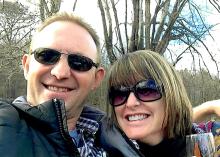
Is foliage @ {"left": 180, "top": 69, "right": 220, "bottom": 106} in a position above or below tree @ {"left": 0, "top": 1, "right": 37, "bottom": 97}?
below

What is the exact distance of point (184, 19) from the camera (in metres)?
8.45

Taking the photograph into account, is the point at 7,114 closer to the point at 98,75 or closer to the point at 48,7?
the point at 98,75

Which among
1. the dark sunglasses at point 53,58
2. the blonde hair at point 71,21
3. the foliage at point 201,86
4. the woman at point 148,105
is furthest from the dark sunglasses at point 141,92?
the foliage at point 201,86

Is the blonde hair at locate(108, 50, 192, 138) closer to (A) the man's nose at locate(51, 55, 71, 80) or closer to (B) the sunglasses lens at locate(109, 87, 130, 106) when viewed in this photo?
(B) the sunglasses lens at locate(109, 87, 130, 106)

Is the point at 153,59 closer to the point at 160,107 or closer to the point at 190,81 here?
the point at 160,107

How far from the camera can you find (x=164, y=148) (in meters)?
2.61

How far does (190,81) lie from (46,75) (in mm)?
7380

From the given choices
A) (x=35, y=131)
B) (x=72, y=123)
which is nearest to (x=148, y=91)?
(x=72, y=123)

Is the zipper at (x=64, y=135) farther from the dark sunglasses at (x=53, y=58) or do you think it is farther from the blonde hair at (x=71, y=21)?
the blonde hair at (x=71, y=21)

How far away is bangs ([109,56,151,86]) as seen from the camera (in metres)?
2.62

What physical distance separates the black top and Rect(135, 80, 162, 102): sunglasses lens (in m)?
0.30

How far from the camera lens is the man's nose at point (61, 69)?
85.4 inches

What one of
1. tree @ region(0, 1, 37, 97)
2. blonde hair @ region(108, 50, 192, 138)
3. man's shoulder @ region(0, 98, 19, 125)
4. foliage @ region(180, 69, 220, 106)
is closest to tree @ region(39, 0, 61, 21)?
Answer: tree @ region(0, 1, 37, 97)

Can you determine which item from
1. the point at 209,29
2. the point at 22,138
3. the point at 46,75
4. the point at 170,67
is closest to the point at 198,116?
the point at 170,67
